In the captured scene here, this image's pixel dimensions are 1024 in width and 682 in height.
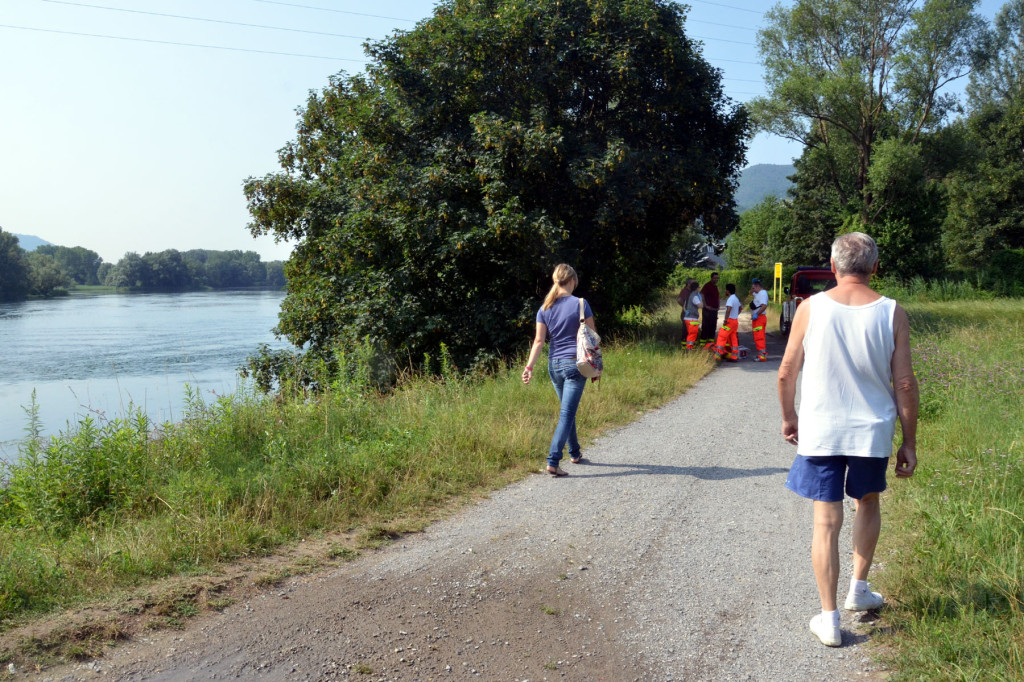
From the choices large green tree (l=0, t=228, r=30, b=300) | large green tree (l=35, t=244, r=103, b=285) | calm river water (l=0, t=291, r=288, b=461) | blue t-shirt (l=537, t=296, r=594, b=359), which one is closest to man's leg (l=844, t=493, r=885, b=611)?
blue t-shirt (l=537, t=296, r=594, b=359)

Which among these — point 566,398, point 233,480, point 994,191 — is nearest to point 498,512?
point 566,398

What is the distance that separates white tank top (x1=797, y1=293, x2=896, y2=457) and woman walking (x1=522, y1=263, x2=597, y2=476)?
332 cm

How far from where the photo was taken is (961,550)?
404cm

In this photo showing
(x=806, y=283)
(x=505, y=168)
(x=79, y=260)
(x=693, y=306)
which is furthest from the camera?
(x=79, y=260)

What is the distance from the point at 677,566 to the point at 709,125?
1587 centimetres

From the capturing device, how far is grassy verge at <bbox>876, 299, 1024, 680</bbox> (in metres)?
3.17

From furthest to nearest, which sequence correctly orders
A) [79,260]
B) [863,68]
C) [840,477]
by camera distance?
[79,260] → [863,68] → [840,477]

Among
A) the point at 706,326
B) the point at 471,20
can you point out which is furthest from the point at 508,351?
the point at 471,20

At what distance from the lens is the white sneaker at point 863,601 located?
12.2 ft

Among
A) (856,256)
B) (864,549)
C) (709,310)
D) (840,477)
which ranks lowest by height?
(864,549)

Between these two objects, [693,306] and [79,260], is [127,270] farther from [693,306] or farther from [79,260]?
[693,306]

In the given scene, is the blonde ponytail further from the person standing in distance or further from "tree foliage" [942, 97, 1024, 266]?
"tree foliage" [942, 97, 1024, 266]

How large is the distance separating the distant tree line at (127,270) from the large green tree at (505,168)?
26.8m

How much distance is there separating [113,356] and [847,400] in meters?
29.5
